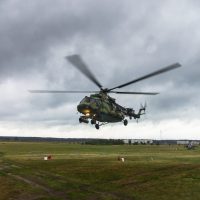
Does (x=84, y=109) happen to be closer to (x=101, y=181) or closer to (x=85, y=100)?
(x=85, y=100)

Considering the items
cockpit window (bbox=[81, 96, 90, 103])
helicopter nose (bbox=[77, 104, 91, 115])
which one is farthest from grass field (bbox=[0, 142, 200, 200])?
cockpit window (bbox=[81, 96, 90, 103])

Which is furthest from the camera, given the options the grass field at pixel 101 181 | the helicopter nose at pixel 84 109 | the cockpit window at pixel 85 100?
the grass field at pixel 101 181

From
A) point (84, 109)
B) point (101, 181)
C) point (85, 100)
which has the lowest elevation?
point (101, 181)

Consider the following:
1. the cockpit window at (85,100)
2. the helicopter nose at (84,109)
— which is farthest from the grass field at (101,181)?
the cockpit window at (85,100)

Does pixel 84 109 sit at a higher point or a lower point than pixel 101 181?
higher

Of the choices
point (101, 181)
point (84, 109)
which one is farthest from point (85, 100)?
point (101, 181)

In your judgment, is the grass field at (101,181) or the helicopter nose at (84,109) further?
the grass field at (101,181)

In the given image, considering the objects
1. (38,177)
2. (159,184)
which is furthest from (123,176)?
(38,177)

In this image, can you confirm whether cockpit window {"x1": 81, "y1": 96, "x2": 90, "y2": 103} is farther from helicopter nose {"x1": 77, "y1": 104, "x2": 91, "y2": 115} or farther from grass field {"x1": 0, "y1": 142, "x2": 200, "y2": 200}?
grass field {"x1": 0, "y1": 142, "x2": 200, "y2": 200}

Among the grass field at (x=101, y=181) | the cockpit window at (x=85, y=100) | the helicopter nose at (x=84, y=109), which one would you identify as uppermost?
the cockpit window at (x=85, y=100)

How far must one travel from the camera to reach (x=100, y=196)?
43.4 metres

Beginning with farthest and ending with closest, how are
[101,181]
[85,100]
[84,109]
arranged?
[101,181]
[85,100]
[84,109]

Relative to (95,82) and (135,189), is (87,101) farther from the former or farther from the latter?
(135,189)

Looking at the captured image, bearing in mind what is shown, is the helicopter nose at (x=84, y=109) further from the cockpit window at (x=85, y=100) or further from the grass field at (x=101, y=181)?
the grass field at (x=101, y=181)
